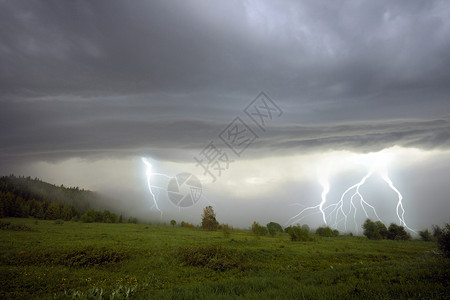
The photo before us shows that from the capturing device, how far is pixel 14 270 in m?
13.7

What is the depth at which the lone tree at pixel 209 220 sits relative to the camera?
3147 inches

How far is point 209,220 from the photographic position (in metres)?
79.9

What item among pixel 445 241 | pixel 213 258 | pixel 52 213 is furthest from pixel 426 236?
pixel 52 213

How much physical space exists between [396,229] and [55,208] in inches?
4626

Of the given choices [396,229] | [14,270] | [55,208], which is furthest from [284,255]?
[55,208]

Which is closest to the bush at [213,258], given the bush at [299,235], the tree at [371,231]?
the bush at [299,235]

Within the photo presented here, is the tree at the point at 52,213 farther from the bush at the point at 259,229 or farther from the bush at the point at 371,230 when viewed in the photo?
the bush at the point at 371,230

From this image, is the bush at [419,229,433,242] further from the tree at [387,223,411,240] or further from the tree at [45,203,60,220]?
the tree at [45,203,60,220]

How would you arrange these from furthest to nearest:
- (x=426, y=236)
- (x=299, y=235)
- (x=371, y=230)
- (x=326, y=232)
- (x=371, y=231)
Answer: (x=326, y=232), (x=371, y=230), (x=371, y=231), (x=426, y=236), (x=299, y=235)

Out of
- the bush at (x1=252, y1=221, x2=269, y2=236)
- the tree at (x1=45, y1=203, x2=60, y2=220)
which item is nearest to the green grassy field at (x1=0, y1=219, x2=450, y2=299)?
the bush at (x1=252, y1=221, x2=269, y2=236)

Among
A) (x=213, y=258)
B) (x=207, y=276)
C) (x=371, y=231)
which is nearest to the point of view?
(x=207, y=276)

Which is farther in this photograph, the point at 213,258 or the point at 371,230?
the point at 371,230

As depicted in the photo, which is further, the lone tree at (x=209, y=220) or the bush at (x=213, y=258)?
the lone tree at (x=209, y=220)

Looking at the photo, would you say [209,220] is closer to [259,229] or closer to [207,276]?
[259,229]
